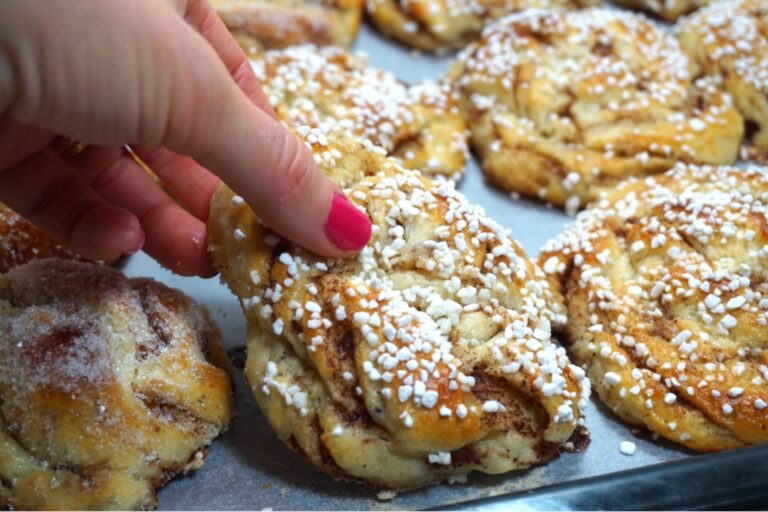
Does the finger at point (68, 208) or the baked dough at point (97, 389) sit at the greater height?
the finger at point (68, 208)

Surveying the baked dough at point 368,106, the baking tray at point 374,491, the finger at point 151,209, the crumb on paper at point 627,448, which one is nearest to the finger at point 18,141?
the finger at point 151,209

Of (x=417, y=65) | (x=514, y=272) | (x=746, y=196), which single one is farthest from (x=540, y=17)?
(x=514, y=272)

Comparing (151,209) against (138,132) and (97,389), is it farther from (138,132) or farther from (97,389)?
(138,132)

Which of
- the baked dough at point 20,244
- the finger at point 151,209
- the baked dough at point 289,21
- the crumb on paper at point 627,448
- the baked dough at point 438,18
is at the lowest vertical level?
the baked dough at point 20,244

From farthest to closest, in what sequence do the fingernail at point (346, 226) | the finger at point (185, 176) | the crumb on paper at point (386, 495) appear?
the finger at point (185, 176), the crumb on paper at point (386, 495), the fingernail at point (346, 226)

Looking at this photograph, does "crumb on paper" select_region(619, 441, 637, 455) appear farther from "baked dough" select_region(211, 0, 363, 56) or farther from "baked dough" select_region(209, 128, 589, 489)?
"baked dough" select_region(211, 0, 363, 56)

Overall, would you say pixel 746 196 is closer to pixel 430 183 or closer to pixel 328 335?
pixel 430 183

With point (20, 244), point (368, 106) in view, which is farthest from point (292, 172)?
point (368, 106)

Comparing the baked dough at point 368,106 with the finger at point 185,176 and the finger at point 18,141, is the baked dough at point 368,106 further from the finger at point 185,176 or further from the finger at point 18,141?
the finger at point 18,141
